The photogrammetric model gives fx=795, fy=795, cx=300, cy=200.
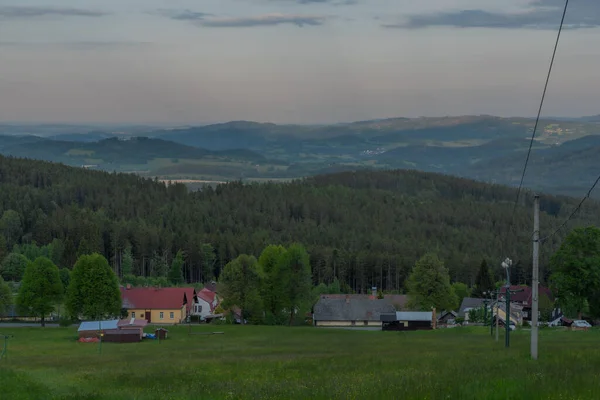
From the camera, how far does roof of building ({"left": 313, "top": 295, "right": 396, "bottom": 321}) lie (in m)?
95.8

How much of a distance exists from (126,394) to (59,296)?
6033cm

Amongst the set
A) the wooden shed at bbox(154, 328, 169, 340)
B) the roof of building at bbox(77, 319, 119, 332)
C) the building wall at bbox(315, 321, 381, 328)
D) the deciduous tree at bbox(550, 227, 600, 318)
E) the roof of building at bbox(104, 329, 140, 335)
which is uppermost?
the deciduous tree at bbox(550, 227, 600, 318)

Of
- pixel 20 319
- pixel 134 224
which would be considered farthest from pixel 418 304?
pixel 134 224

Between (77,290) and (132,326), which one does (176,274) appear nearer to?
(77,290)

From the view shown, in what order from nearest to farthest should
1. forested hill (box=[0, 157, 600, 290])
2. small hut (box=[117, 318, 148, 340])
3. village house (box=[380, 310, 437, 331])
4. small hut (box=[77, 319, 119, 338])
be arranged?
small hut (box=[77, 319, 119, 338])
small hut (box=[117, 318, 148, 340])
village house (box=[380, 310, 437, 331])
forested hill (box=[0, 157, 600, 290])

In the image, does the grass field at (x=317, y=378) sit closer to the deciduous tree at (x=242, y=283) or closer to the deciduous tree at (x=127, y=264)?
the deciduous tree at (x=242, y=283)

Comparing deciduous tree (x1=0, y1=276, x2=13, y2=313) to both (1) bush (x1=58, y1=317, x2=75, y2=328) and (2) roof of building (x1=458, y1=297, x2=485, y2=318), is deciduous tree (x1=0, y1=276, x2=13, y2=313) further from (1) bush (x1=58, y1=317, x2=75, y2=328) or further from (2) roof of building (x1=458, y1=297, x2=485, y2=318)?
(2) roof of building (x1=458, y1=297, x2=485, y2=318)

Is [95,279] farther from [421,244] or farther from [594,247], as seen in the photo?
[421,244]

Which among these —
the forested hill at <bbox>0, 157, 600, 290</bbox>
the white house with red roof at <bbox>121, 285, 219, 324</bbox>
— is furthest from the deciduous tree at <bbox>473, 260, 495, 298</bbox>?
the white house with red roof at <bbox>121, 285, 219, 324</bbox>

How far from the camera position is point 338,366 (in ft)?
97.1

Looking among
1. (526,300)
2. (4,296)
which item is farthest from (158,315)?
(526,300)

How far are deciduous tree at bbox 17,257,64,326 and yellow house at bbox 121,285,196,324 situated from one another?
14.2 metres

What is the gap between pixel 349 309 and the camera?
319ft

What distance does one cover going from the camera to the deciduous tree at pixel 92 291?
75.3 metres
